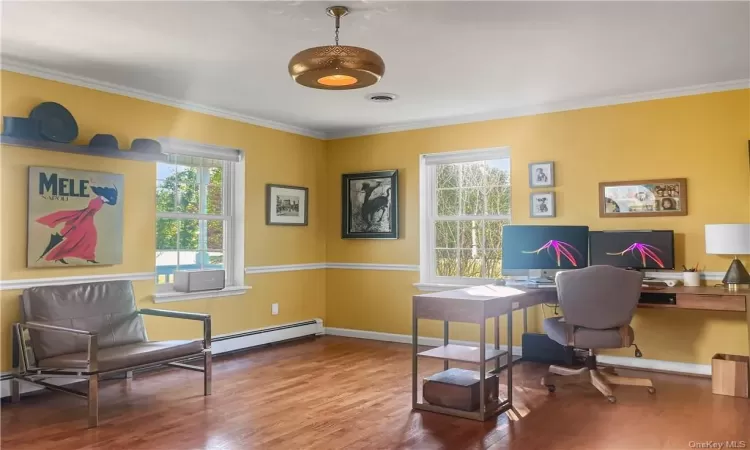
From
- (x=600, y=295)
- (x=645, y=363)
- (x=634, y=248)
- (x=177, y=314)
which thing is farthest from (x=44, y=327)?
(x=645, y=363)

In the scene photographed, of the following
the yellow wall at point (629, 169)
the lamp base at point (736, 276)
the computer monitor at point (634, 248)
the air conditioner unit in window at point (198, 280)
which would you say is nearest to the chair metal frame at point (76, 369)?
the air conditioner unit in window at point (198, 280)

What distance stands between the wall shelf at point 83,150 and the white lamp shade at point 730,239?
14.5 ft

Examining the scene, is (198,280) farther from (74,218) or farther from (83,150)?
(83,150)

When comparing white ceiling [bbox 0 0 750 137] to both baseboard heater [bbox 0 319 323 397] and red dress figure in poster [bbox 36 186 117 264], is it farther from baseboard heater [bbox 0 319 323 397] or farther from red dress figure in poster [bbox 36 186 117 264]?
baseboard heater [bbox 0 319 323 397]

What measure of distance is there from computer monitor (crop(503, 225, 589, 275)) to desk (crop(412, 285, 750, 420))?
674mm

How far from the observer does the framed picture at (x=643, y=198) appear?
16.2 feet

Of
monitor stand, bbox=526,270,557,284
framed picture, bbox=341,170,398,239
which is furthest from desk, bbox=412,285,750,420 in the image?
framed picture, bbox=341,170,398,239

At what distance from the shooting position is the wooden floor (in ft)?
10.7

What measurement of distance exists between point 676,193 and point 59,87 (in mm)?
4938

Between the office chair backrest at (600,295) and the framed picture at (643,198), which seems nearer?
the office chair backrest at (600,295)

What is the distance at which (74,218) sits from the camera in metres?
4.51

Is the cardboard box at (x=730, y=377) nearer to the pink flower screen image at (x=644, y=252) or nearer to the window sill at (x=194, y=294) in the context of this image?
the pink flower screen image at (x=644, y=252)

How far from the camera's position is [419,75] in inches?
179

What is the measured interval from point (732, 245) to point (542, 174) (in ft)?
5.61
